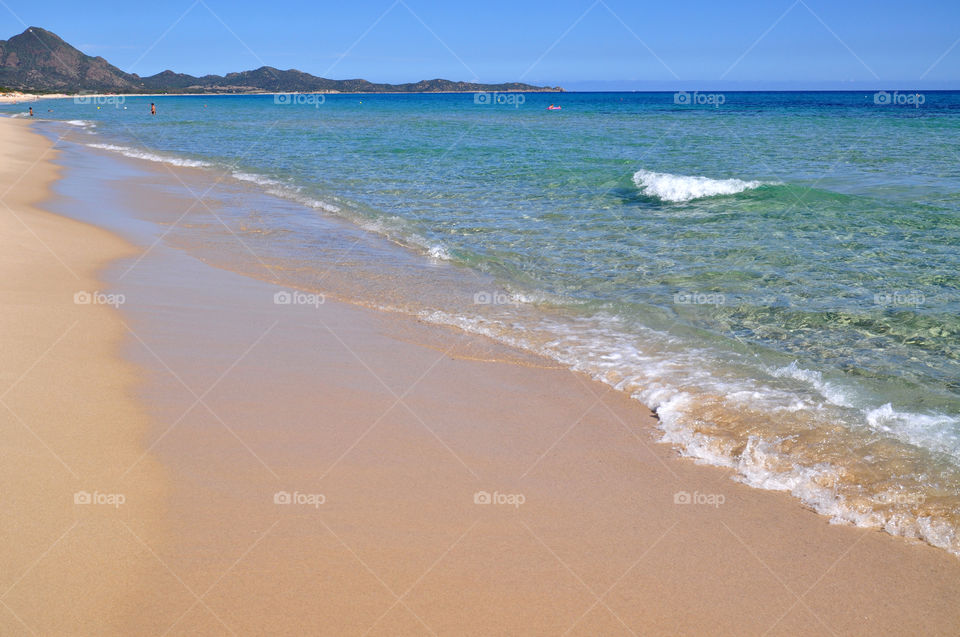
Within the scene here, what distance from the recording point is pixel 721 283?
8.35 m

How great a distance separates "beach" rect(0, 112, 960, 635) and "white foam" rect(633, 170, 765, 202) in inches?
380

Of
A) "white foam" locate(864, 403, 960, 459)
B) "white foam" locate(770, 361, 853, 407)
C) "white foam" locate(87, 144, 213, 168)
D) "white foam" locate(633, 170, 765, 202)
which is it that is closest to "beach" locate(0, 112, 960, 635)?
"white foam" locate(864, 403, 960, 459)

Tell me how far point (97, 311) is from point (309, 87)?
159452 mm

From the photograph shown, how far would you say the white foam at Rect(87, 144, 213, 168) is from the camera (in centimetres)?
2259

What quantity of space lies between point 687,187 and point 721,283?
7.17 meters

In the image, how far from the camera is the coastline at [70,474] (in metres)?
2.90

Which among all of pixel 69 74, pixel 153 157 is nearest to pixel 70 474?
pixel 153 157

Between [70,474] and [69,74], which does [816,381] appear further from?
[69,74]

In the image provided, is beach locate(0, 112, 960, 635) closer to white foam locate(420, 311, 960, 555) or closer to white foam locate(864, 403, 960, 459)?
white foam locate(420, 311, 960, 555)

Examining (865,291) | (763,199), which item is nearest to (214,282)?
(865,291)

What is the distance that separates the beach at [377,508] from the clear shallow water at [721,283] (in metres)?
0.51

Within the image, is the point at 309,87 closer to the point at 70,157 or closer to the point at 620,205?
the point at 70,157

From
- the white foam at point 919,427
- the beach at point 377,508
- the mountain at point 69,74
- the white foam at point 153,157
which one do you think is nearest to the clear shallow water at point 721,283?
the white foam at point 919,427

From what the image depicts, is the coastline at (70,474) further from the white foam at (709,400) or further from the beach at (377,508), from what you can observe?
the white foam at (709,400)
